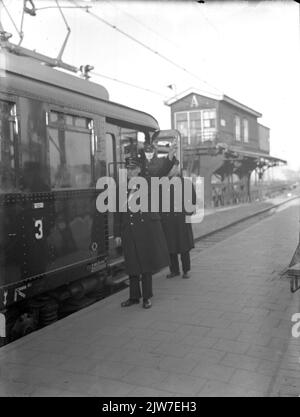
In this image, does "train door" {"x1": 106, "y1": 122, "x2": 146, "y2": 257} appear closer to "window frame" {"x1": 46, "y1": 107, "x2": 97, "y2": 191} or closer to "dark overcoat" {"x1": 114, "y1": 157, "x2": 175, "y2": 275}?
"window frame" {"x1": 46, "y1": 107, "x2": 97, "y2": 191}

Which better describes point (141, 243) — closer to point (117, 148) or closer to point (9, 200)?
point (9, 200)

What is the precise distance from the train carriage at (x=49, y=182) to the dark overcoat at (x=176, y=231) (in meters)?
0.99

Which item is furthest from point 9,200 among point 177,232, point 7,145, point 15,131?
point 177,232

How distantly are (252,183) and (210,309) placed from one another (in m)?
26.3

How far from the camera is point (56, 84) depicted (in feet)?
17.0

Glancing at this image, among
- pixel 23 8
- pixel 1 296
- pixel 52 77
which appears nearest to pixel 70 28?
pixel 23 8

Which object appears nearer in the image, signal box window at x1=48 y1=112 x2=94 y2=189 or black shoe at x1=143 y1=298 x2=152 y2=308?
signal box window at x1=48 y1=112 x2=94 y2=189

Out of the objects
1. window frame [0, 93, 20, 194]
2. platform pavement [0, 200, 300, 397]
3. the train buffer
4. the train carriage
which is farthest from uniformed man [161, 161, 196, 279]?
window frame [0, 93, 20, 194]

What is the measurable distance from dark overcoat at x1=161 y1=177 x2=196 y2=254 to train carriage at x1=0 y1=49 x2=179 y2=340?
3.25ft

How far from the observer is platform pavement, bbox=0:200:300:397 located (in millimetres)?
3312

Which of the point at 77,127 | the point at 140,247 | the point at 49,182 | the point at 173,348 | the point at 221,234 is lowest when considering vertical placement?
the point at 173,348

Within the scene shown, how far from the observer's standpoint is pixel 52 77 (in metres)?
5.19

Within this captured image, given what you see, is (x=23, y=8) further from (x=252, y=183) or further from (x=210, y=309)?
(x=252, y=183)

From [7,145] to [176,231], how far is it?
126 inches
